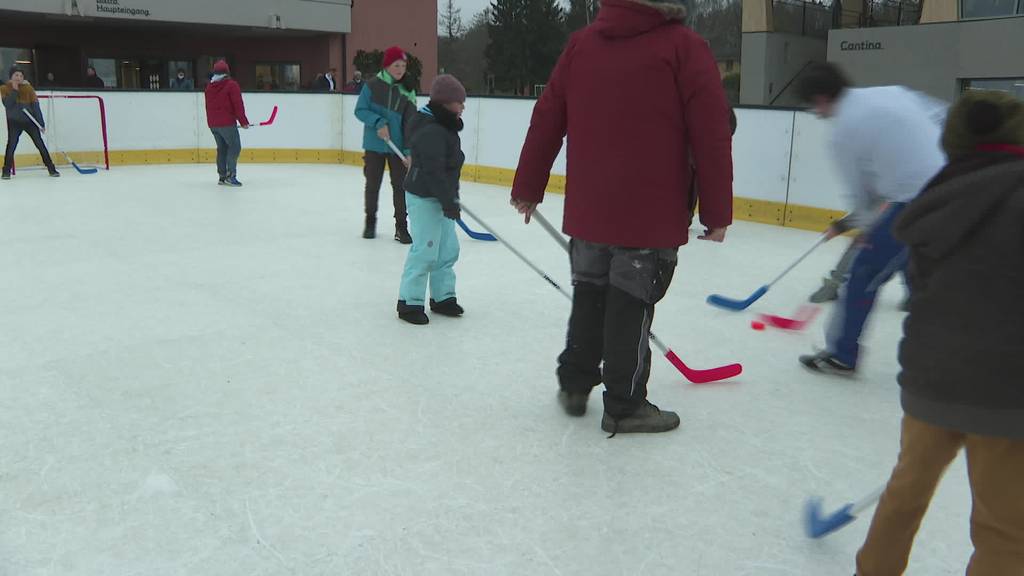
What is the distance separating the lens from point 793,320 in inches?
162

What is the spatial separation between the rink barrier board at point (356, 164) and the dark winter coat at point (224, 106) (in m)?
2.11

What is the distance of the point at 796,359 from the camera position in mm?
3615

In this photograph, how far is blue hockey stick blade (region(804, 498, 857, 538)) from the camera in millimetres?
1983

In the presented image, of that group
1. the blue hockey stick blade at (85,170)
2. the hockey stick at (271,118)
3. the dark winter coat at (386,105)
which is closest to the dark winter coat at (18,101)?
the blue hockey stick blade at (85,170)

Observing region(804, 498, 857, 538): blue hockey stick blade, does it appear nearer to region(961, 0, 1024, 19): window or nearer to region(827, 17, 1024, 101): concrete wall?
region(827, 17, 1024, 101): concrete wall

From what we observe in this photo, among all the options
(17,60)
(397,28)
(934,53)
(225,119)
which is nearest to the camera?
(225,119)

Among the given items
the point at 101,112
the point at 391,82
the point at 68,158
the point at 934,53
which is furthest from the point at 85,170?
the point at 934,53

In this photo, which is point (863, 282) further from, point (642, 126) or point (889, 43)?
point (889, 43)

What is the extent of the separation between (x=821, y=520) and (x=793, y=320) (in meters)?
2.14

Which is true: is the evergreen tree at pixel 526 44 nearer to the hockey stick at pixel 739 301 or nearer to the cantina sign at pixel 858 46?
the cantina sign at pixel 858 46

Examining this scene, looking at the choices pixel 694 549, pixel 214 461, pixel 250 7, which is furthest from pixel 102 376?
pixel 250 7

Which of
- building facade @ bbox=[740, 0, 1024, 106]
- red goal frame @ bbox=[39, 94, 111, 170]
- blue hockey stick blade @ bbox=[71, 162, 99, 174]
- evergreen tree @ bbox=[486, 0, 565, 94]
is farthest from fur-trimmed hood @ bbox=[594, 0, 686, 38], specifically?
evergreen tree @ bbox=[486, 0, 565, 94]

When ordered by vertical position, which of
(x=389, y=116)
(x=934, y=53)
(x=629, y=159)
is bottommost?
(x=629, y=159)

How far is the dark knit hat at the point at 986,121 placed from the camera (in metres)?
1.43
